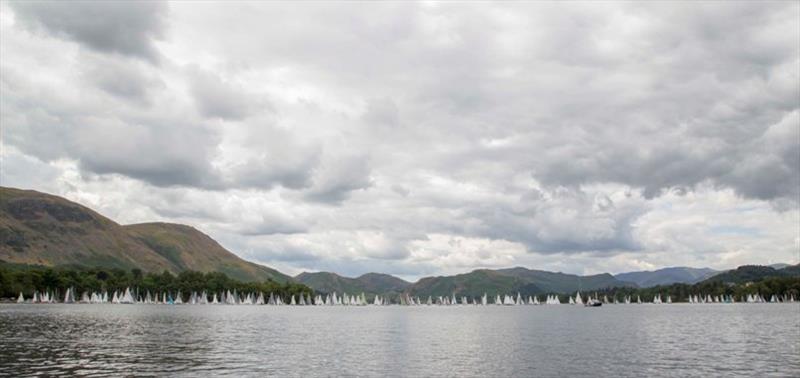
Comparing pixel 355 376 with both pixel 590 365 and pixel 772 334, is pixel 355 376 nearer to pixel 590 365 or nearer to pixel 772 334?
pixel 590 365

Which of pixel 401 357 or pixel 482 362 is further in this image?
pixel 401 357

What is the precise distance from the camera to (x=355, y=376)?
70062 mm

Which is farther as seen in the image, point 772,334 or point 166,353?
point 772,334

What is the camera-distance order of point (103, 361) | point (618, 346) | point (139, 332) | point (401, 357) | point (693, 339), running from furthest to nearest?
point (139, 332), point (693, 339), point (618, 346), point (401, 357), point (103, 361)

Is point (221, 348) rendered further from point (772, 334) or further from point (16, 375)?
point (772, 334)

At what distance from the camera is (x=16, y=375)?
63.2 m

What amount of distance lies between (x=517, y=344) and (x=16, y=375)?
77.0 meters

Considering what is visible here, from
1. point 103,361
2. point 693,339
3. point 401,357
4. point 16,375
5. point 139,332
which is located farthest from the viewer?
point 139,332

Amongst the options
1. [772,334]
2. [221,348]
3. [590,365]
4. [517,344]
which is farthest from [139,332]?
[772,334]

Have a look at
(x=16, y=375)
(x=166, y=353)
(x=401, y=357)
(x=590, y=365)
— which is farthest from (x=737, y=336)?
(x=16, y=375)

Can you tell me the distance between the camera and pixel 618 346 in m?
109

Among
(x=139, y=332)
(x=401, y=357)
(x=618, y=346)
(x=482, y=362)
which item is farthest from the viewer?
(x=139, y=332)

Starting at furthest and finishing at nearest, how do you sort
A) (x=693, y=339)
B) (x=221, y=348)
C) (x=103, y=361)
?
(x=693, y=339), (x=221, y=348), (x=103, y=361)

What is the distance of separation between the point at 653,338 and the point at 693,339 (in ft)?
23.4
